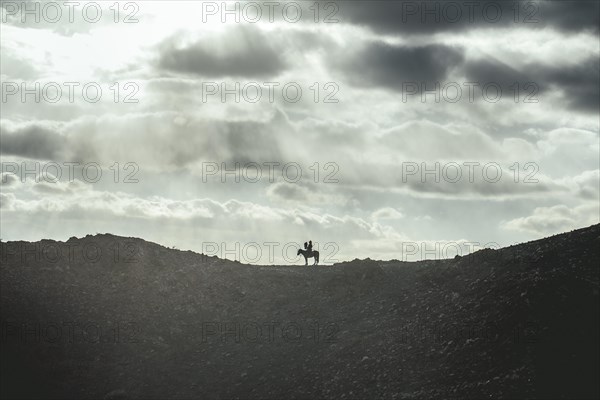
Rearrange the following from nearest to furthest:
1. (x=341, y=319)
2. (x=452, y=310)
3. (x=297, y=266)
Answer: (x=452, y=310) → (x=341, y=319) → (x=297, y=266)

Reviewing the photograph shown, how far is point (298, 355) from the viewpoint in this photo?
31.6 m

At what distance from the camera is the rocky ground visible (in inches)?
1000

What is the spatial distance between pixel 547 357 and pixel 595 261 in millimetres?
7457

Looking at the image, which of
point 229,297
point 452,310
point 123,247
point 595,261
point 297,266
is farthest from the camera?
point 297,266

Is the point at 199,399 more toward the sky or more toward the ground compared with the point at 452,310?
more toward the ground

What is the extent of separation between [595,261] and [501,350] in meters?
7.61

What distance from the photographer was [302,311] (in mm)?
35906

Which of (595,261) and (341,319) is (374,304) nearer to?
(341,319)

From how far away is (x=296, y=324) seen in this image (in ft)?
114

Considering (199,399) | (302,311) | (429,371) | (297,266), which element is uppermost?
(297,266)

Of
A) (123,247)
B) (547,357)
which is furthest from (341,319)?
(123,247)

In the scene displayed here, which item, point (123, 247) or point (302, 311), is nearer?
point (302, 311)

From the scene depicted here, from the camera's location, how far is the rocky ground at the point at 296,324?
83.4ft

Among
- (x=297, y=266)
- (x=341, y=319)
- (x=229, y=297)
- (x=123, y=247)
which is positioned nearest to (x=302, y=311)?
(x=341, y=319)
